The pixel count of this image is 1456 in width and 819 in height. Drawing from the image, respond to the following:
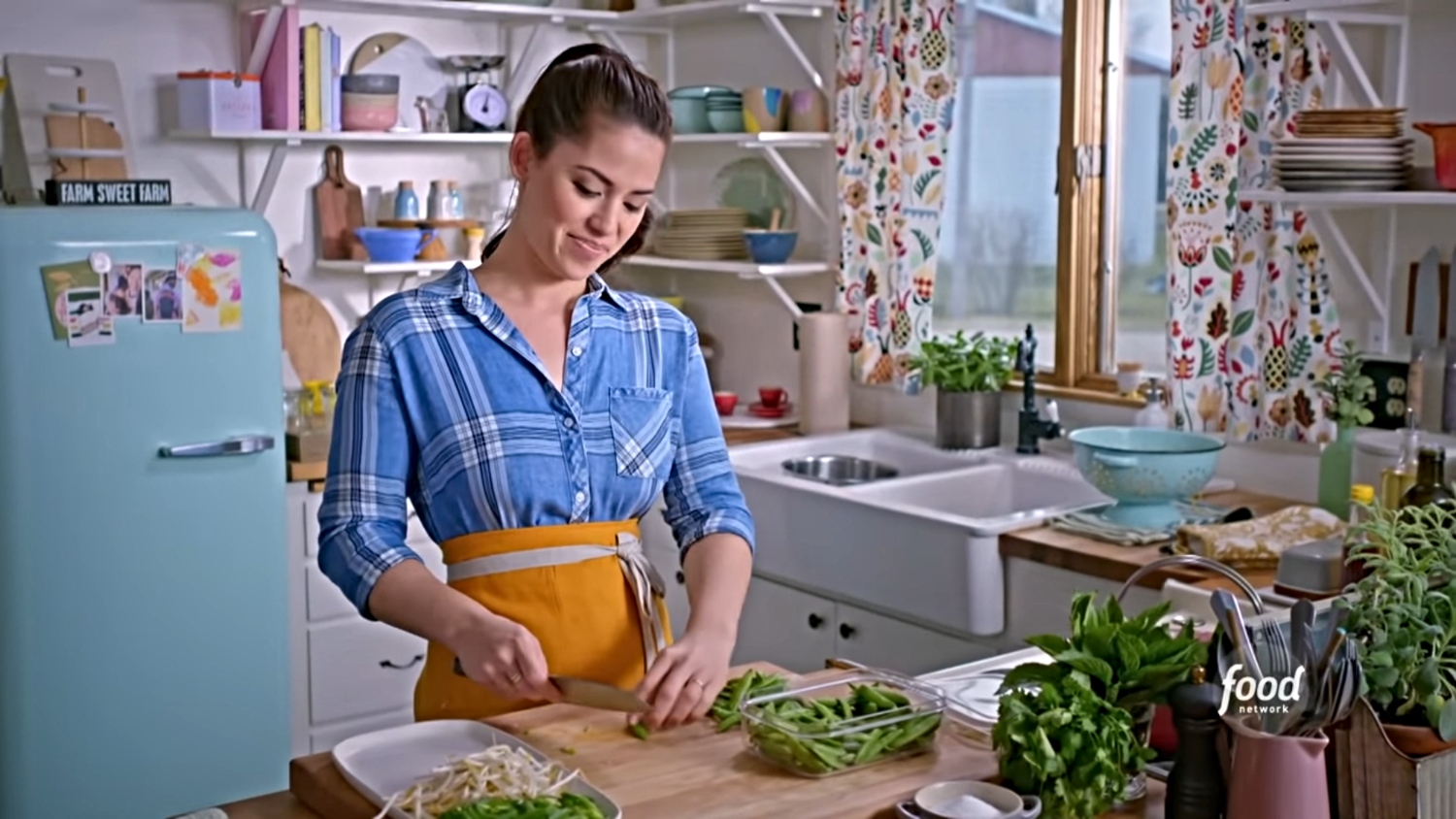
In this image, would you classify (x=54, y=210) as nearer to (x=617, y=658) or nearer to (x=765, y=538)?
(x=765, y=538)

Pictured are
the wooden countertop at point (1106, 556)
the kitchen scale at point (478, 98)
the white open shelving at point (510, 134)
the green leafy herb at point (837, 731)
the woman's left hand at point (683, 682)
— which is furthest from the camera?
the kitchen scale at point (478, 98)

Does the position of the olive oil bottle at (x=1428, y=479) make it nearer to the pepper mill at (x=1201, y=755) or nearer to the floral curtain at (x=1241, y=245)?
the floral curtain at (x=1241, y=245)

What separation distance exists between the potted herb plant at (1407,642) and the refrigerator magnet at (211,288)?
2.61 meters

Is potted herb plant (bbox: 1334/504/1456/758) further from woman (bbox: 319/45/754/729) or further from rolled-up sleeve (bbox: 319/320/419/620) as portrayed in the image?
rolled-up sleeve (bbox: 319/320/419/620)

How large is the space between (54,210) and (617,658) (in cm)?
194

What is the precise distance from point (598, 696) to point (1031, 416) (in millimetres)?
2184

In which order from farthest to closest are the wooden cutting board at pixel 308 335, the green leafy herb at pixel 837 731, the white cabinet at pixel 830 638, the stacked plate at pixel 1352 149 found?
the wooden cutting board at pixel 308 335 → the white cabinet at pixel 830 638 → the stacked plate at pixel 1352 149 → the green leafy herb at pixel 837 731

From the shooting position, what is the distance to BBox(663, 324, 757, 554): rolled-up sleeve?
84.4 inches

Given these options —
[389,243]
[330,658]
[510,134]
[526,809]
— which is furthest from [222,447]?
[526,809]

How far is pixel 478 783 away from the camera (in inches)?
63.2

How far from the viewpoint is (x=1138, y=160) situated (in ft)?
12.4

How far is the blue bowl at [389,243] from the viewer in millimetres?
4230

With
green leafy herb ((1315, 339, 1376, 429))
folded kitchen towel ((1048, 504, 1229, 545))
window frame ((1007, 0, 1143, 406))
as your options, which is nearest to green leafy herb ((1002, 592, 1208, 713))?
folded kitchen towel ((1048, 504, 1229, 545))

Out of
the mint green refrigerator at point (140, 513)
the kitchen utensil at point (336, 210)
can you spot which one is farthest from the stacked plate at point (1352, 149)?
the kitchen utensil at point (336, 210)
